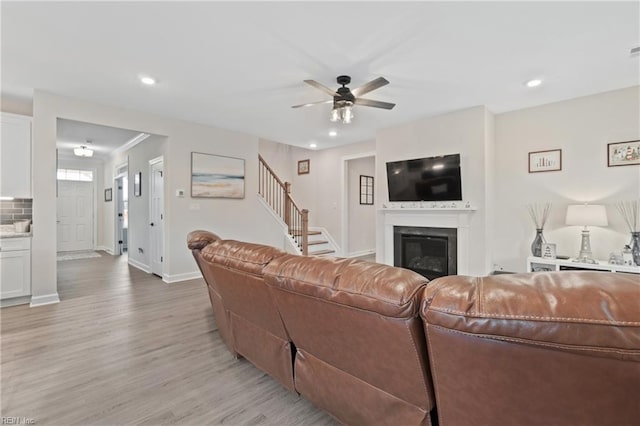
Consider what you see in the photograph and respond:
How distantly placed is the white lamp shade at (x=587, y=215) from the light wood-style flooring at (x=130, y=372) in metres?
3.77

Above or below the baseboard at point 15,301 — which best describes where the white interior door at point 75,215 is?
above

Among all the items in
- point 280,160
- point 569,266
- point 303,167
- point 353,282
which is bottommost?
point 569,266

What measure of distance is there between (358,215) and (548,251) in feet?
13.4

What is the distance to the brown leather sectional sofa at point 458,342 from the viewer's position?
75cm

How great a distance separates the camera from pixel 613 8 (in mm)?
2180

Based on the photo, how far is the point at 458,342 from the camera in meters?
0.91

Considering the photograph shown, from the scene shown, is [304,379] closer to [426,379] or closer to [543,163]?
[426,379]

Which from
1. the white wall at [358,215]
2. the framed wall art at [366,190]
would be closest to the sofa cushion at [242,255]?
the white wall at [358,215]

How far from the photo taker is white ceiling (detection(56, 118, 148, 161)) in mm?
5152

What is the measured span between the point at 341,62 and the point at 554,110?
3264mm

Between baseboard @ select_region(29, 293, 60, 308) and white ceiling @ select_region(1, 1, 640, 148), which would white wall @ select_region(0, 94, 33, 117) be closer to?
white ceiling @ select_region(1, 1, 640, 148)

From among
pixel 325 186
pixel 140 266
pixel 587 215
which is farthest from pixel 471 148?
pixel 140 266

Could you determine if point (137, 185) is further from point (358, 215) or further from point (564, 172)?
point (564, 172)

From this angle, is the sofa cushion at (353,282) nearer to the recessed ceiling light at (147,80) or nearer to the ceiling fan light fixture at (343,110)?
the ceiling fan light fixture at (343,110)
